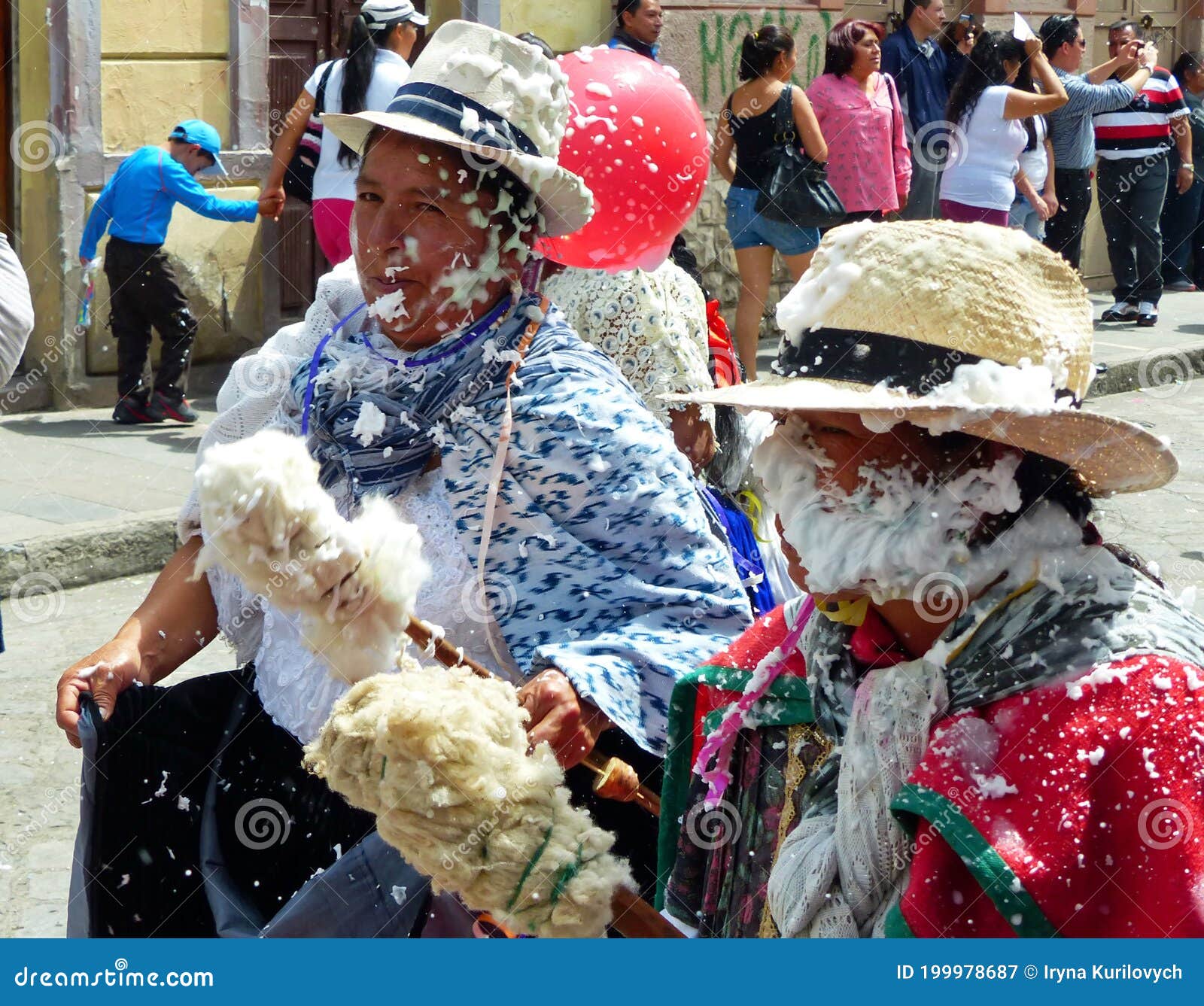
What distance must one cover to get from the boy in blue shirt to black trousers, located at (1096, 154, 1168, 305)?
326 inches

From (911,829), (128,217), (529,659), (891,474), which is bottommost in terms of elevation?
(128,217)

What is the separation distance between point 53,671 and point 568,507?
353 cm

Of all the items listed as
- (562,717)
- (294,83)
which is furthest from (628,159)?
(294,83)

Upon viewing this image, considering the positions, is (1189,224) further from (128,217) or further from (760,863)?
(760,863)

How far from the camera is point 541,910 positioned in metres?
2.14

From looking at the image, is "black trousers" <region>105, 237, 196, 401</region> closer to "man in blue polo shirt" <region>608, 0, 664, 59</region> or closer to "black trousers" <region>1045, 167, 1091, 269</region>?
"man in blue polo shirt" <region>608, 0, 664, 59</region>

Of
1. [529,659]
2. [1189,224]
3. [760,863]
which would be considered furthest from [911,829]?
[1189,224]

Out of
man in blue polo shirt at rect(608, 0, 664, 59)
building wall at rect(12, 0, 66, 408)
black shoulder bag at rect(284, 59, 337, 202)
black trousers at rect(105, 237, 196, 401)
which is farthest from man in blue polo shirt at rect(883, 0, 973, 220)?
building wall at rect(12, 0, 66, 408)

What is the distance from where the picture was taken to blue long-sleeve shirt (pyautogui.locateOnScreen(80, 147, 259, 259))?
29.7ft

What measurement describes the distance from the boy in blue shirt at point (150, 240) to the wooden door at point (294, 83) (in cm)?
158

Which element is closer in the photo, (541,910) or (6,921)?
(541,910)

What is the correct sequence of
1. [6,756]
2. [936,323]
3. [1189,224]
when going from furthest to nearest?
[1189,224] < [6,756] < [936,323]

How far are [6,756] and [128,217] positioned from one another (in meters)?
4.61

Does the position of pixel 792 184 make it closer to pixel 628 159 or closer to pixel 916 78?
pixel 916 78
